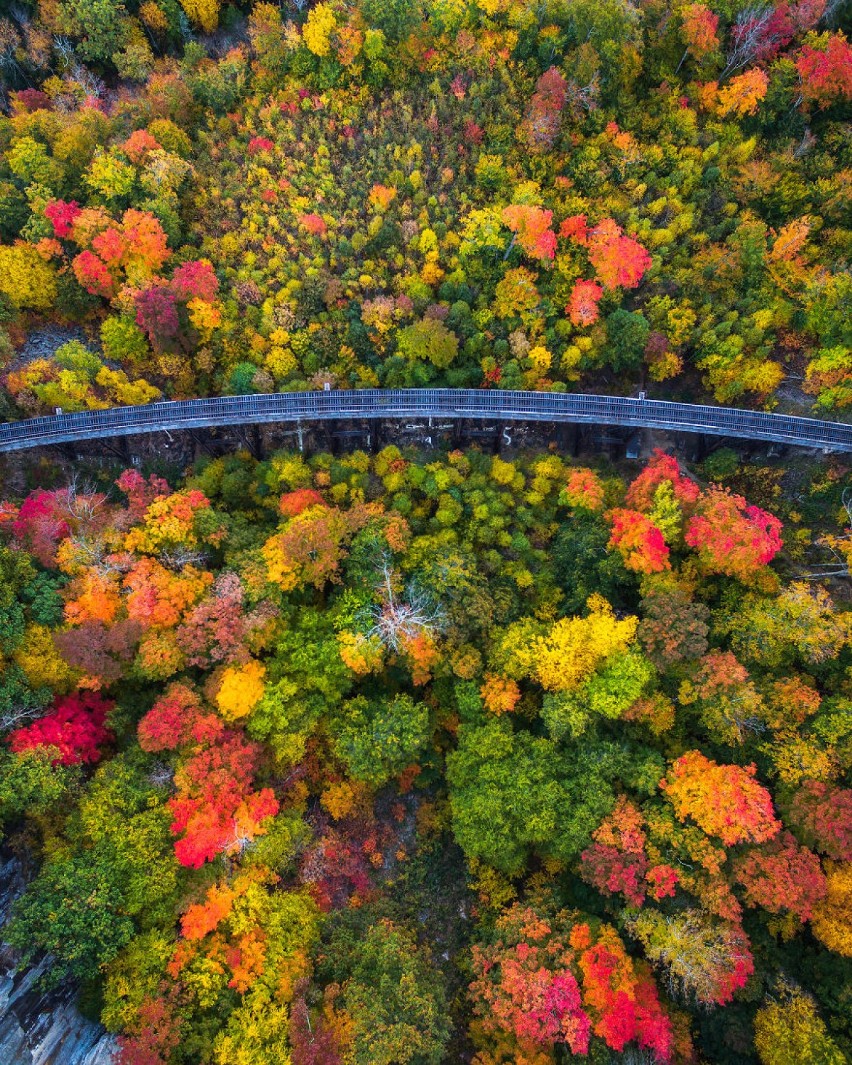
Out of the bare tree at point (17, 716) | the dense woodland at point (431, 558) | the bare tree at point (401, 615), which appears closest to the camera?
the dense woodland at point (431, 558)

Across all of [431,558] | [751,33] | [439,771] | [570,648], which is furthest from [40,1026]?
[751,33]

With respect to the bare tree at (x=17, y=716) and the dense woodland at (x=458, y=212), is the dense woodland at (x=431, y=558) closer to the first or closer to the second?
the dense woodland at (x=458, y=212)

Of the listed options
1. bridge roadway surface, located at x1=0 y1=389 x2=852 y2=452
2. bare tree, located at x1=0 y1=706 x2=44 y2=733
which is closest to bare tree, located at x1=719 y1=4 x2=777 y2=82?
bridge roadway surface, located at x1=0 y1=389 x2=852 y2=452

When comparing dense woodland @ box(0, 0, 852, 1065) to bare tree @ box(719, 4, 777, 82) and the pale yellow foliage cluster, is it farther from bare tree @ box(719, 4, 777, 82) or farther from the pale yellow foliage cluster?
bare tree @ box(719, 4, 777, 82)

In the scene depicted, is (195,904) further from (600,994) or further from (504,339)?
(504,339)

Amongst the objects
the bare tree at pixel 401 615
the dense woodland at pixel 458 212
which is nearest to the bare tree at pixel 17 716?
the bare tree at pixel 401 615

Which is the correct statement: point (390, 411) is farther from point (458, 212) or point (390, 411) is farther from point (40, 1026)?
point (40, 1026)

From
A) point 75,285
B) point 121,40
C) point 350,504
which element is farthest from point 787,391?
point 121,40

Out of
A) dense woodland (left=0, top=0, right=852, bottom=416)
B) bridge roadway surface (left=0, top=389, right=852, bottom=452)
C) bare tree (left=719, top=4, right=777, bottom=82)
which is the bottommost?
bridge roadway surface (left=0, top=389, right=852, bottom=452)
